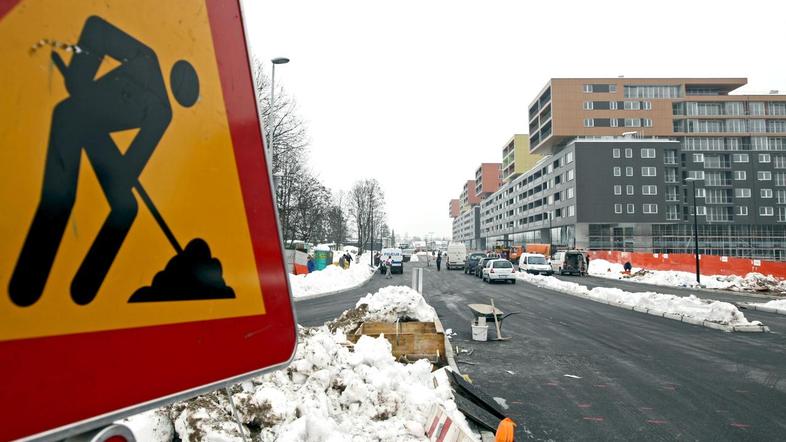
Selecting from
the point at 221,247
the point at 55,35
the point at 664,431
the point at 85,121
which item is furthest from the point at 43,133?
the point at 664,431

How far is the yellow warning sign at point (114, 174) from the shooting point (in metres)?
0.81

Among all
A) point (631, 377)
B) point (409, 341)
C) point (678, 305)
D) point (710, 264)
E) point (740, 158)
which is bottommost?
point (631, 377)

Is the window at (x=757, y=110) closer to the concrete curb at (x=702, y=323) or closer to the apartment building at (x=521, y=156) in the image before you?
the apartment building at (x=521, y=156)

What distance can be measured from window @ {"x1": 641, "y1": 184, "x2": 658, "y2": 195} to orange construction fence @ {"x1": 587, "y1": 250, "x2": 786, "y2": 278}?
29322 mm

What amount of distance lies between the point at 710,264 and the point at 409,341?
1257 inches

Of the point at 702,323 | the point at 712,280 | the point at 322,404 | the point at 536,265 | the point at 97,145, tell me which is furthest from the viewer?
the point at 536,265

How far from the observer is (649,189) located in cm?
6384

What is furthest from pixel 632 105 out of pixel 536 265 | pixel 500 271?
pixel 500 271

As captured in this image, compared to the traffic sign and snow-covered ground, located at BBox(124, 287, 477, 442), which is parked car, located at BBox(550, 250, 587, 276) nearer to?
snow-covered ground, located at BBox(124, 287, 477, 442)

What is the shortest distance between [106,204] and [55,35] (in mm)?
373

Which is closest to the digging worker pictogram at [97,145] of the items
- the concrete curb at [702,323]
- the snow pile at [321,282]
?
the concrete curb at [702,323]

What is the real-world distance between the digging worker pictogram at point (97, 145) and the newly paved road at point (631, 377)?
553cm

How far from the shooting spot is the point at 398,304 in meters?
9.23

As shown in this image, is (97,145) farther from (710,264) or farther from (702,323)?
(710,264)
